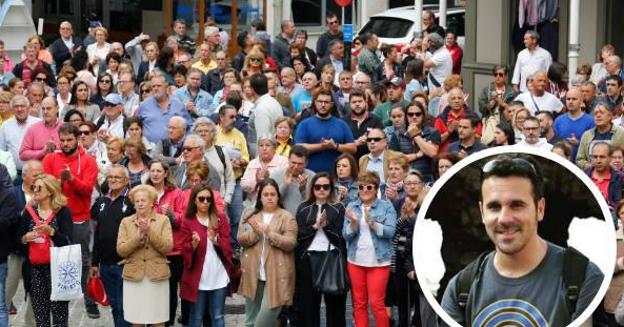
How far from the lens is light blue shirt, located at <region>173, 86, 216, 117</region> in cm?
1598

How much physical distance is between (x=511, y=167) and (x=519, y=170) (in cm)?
3

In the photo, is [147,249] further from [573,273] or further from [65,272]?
[573,273]

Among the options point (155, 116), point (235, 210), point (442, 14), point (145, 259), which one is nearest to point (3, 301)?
point (145, 259)

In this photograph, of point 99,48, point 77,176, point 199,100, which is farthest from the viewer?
point 99,48

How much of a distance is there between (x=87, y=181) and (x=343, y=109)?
13.3ft

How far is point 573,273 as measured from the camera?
4746 mm

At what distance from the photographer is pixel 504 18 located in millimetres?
21250

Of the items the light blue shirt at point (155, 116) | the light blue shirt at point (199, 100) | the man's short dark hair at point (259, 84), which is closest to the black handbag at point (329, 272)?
the light blue shirt at point (155, 116)

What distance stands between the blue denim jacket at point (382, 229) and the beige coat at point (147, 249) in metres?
1.37

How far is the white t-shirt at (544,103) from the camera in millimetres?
15289

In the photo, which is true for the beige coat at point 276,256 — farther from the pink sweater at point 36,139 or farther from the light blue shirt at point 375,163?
the pink sweater at point 36,139

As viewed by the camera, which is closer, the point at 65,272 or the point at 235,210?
the point at 65,272

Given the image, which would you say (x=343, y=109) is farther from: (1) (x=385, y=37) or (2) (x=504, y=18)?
(1) (x=385, y=37)

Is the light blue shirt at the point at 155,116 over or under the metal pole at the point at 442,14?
under
